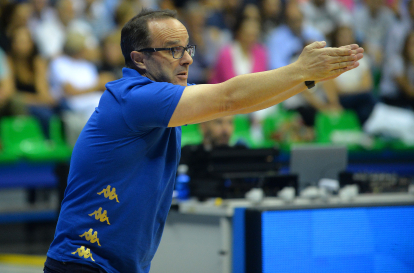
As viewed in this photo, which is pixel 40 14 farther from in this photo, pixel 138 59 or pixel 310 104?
pixel 138 59

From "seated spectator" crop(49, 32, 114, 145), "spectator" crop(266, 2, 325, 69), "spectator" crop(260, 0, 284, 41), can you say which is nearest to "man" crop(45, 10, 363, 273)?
"seated spectator" crop(49, 32, 114, 145)

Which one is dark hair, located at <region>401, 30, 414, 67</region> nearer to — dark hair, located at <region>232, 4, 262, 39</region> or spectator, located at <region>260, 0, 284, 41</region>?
spectator, located at <region>260, 0, 284, 41</region>

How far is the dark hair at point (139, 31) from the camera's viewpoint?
1.82 meters

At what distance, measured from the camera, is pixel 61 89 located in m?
6.39

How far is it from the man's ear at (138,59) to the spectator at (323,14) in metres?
7.21

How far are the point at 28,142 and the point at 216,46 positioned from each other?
3.21m

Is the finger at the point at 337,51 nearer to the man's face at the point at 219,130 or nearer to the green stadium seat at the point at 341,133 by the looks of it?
the man's face at the point at 219,130

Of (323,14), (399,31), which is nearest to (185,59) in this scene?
(323,14)

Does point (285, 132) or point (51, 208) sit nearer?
point (51, 208)

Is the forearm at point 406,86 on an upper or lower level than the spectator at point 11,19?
lower

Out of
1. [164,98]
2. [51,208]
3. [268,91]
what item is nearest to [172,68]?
[164,98]

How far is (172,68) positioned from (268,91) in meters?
0.43

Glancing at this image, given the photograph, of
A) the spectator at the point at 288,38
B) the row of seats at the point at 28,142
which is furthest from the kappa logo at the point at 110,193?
the spectator at the point at 288,38

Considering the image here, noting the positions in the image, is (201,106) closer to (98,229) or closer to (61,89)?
(98,229)
